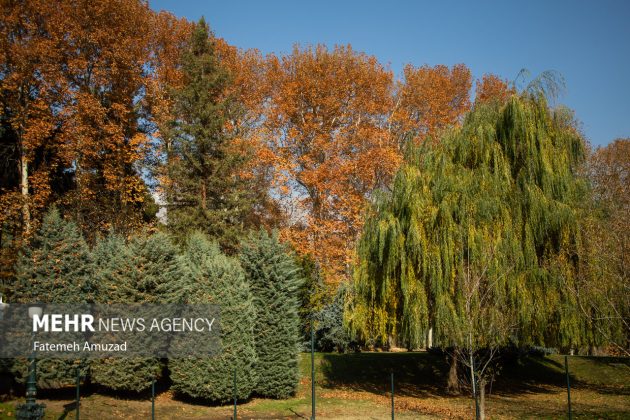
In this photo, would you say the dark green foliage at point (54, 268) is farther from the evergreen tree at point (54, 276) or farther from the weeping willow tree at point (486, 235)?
the weeping willow tree at point (486, 235)

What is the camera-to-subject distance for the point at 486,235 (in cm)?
1712

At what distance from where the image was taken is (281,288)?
750 inches

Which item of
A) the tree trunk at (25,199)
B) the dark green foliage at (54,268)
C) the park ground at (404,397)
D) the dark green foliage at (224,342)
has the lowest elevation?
the park ground at (404,397)

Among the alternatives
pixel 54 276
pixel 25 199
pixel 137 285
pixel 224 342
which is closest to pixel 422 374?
pixel 224 342

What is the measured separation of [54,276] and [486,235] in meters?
13.9

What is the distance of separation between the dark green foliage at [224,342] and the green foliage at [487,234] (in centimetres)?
415

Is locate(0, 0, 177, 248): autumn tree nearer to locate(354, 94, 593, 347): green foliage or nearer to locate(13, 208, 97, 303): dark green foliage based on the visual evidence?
locate(13, 208, 97, 303): dark green foliage

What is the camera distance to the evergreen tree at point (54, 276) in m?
16.0

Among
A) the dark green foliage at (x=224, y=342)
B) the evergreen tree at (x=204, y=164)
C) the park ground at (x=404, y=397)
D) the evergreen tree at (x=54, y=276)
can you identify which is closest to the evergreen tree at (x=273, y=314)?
the dark green foliage at (x=224, y=342)

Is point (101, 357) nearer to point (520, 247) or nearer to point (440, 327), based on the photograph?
point (440, 327)

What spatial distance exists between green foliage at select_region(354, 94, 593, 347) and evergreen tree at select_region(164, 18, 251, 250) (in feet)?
42.5

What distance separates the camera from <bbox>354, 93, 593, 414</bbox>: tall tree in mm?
17156

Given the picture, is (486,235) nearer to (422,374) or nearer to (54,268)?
(422,374)

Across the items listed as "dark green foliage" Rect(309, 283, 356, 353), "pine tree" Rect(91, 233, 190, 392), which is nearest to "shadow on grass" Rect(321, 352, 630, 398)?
"dark green foliage" Rect(309, 283, 356, 353)
